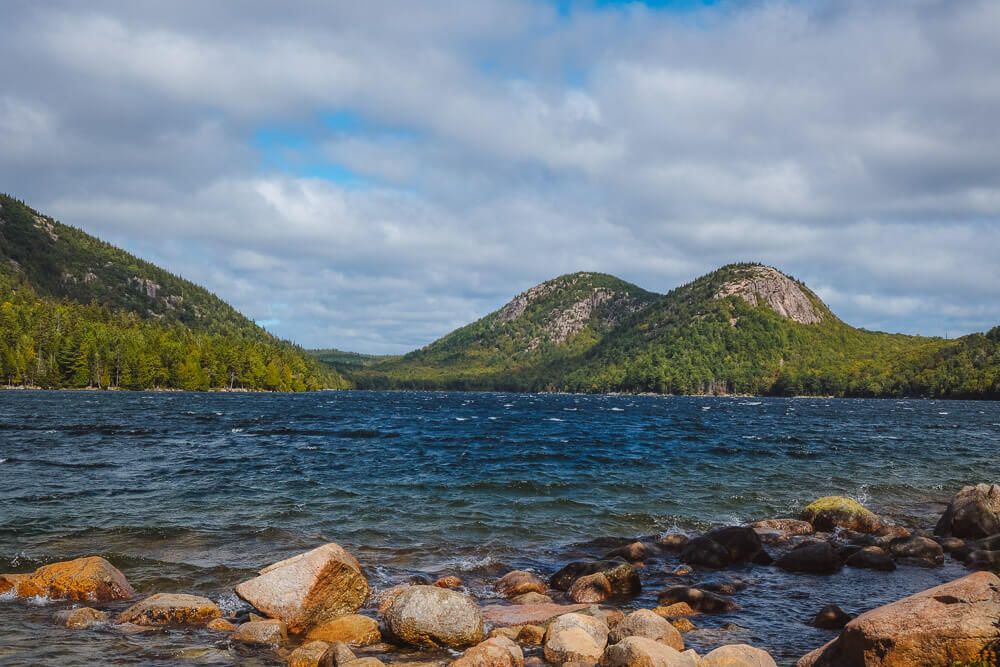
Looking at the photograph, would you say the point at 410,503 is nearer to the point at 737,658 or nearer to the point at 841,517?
the point at 841,517

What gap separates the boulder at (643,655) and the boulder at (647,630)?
2.57ft

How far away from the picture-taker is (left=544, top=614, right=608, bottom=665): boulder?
11.1m

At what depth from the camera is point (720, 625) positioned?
43.8 ft

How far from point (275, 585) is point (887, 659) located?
11.4 metres

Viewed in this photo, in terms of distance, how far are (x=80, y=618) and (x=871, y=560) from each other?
65.9ft

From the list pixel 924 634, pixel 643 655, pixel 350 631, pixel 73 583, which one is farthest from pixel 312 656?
pixel 924 634

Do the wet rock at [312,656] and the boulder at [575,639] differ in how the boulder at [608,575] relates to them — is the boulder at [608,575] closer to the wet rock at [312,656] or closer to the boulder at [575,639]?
the boulder at [575,639]

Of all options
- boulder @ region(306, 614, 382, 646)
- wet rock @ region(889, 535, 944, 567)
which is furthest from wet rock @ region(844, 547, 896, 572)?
boulder @ region(306, 614, 382, 646)

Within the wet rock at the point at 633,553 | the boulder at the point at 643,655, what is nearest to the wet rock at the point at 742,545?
the wet rock at the point at 633,553

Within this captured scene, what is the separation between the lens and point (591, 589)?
1529 cm

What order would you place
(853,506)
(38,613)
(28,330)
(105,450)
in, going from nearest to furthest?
(38,613) → (853,506) → (105,450) → (28,330)

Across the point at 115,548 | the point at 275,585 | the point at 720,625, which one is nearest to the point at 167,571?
the point at 115,548

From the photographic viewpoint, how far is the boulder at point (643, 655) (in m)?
9.98

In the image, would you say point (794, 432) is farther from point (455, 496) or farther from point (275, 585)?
point (275, 585)
